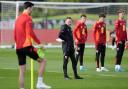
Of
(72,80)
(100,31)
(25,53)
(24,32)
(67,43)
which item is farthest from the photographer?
(100,31)

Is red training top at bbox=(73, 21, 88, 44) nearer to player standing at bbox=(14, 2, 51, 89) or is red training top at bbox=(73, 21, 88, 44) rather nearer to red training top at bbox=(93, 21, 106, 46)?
red training top at bbox=(93, 21, 106, 46)

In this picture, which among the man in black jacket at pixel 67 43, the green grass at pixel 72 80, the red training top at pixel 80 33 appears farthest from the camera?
the red training top at pixel 80 33

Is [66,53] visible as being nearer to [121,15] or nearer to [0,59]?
[121,15]

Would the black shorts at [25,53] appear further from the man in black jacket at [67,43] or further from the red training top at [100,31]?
the red training top at [100,31]

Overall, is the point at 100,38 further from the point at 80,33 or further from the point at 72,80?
the point at 72,80

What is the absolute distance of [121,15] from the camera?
2353 centimetres

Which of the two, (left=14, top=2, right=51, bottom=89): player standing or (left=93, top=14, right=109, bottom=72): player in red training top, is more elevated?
(left=14, top=2, right=51, bottom=89): player standing

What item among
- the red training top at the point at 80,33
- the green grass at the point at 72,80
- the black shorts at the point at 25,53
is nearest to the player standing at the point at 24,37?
the black shorts at the point at 25,53

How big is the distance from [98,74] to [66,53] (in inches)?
103

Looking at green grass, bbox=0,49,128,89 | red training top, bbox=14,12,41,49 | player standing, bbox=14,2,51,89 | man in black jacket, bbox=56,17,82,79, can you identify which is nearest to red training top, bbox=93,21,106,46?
green grass, bbox=0,49,128,89

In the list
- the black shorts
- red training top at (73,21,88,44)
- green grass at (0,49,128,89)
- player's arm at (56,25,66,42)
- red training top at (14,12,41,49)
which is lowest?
green grass at (0,49,128,89)

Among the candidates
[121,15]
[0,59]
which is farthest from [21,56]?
[0,59]

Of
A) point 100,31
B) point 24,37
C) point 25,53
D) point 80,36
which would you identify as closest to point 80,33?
point 80,36

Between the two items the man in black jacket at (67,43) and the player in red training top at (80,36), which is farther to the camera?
the player in red training top at (80,36)
